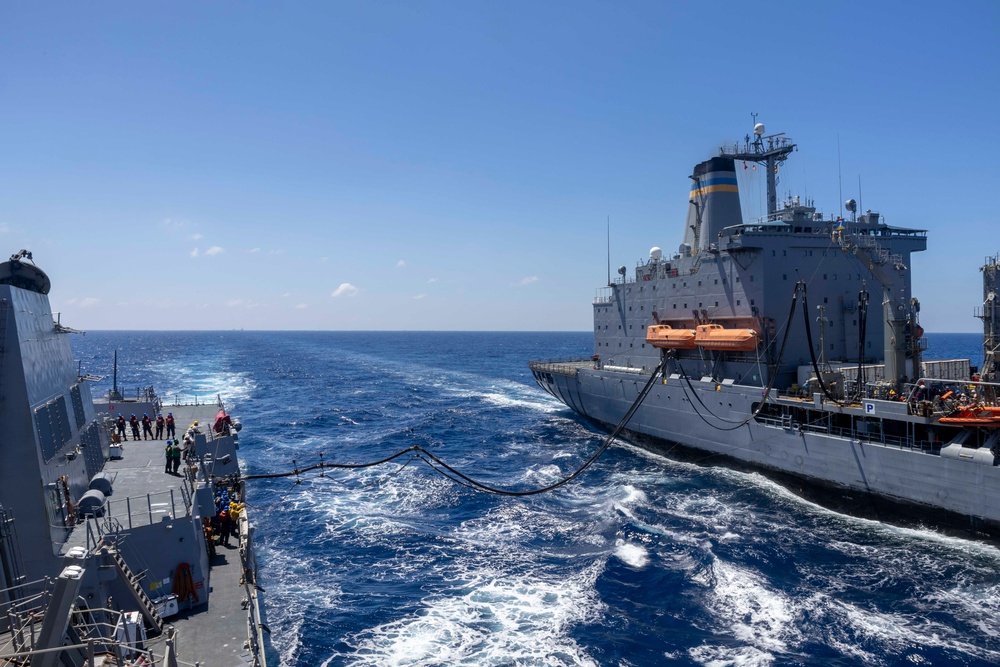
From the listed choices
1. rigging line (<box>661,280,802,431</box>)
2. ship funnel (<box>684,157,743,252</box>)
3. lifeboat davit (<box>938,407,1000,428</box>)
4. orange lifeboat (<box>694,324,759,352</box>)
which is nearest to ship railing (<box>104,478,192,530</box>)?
rigging line (<box>661,280,802,431</box>)

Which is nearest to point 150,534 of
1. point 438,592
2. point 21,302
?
point 21,302

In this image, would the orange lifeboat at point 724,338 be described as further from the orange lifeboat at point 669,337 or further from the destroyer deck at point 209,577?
the destroyer deck at point 209,577

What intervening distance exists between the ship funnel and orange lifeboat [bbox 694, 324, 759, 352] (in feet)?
19.5

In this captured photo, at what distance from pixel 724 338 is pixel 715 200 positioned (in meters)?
10.2

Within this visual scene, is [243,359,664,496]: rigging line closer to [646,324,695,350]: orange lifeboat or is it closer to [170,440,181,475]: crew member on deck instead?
[170,440,181,475]: crew member on deck

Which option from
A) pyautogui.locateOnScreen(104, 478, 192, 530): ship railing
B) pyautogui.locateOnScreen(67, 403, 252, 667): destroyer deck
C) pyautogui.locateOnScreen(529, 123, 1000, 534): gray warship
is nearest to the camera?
pyautogui.locateOnScreen(67, 403, 252, 667): destroyer deck

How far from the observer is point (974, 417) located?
20703 mm

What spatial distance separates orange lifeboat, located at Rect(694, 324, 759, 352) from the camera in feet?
96.7

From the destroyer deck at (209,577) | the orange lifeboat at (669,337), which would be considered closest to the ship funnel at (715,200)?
the orange lifeboat at (669,337)

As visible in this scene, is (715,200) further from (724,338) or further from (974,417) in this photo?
(974,417)

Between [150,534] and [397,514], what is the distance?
12.8 meters

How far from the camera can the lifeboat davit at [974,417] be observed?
20312 millimetres

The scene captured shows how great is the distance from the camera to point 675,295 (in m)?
35.9

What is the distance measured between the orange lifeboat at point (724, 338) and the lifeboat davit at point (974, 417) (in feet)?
30.0
